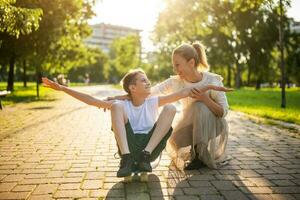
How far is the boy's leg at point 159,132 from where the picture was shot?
490 centimetres

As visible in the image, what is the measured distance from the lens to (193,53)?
565 cm

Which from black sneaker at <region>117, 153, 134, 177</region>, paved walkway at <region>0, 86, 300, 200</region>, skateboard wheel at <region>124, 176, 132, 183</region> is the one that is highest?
black sneaker at <region>117, 153, 134, 177</region>

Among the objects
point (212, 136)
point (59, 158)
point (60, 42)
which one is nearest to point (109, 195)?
point (212, 136)

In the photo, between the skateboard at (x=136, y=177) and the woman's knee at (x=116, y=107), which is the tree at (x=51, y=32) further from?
the skateboard at (x=136, y=177)

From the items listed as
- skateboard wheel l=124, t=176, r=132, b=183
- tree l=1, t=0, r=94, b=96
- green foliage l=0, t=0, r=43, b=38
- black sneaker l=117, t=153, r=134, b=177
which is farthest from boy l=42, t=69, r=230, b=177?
tree l=1, t=0, r=94, b=96

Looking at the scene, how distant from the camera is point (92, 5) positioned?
29250 mm

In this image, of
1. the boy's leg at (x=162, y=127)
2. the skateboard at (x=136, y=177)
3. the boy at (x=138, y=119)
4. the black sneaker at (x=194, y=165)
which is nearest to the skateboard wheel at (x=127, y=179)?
the skateboard at (x=136, y=177)

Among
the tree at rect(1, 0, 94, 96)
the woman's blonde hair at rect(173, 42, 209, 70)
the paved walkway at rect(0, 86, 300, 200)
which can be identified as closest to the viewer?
the paved walkway at rect(0, 86, 300, 200)

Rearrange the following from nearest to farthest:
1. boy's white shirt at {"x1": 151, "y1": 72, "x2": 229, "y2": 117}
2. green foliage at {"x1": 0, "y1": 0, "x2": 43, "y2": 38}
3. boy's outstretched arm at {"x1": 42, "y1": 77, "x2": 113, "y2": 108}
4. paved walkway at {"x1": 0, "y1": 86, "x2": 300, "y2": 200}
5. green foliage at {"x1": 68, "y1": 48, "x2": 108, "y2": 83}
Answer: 1. paved walkway at {"x1": 0, "y1": 86, "x2": 300, "y2": 200}
2. boy's outstretched arm at {"x1": 42, "y1": 77, "x2": 113, "y2": 108}
3. boy's white shirt at {"x1": 151, "y1": 72, "x2": 229, "y2": 117}
4. green foliage at {"x1": 0, "y1": 0, "x2": 43, "y2": 38}
5. green foliage at {"x1": 68, "y1": 48, "x2": 108, "y2": 83}

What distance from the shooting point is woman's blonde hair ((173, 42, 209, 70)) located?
221 inches

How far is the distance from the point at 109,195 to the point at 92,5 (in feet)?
86.1

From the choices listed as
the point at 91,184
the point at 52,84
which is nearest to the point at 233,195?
the point at 91,184

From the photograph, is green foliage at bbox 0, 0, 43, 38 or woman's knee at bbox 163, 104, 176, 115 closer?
woman's knee at bbox 163, 104, 176, 115

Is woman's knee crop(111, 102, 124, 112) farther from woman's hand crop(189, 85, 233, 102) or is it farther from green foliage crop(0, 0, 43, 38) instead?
green foliage crop(0, 0, 43, 38)
